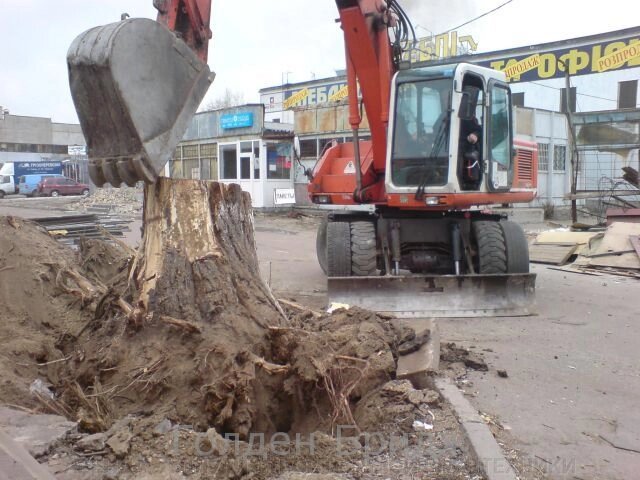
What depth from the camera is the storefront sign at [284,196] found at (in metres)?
24.3

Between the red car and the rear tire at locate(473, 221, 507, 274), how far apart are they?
36.1 metres

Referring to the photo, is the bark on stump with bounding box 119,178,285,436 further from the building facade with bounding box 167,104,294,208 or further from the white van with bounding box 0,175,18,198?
the white van with bounding box 0,175,18,198

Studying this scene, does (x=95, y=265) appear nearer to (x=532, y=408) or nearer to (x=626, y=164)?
(x=532, y=408)

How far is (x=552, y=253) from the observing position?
12.3 meters

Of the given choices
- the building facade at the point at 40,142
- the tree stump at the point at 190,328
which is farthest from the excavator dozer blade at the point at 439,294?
the building facade at the point at 40,142

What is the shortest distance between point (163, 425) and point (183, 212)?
1592 millimetres

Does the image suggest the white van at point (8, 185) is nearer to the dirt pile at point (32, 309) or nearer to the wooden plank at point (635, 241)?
the dirt pile at point (32, 309)

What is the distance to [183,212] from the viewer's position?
4387 millimetres

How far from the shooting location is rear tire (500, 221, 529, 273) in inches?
307

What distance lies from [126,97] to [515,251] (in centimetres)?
555

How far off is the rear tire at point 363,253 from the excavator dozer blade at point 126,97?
3806mm

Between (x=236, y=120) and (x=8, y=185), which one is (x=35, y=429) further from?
(x=8, y=185)

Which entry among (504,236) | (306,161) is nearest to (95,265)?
(504,236)

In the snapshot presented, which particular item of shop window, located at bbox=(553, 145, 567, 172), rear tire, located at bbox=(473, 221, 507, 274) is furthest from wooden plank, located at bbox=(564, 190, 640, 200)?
rear tire, located at bbox=(473, 221, 507, 274)
